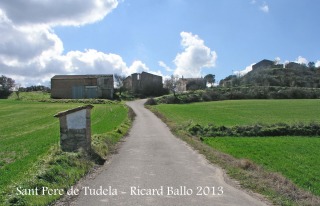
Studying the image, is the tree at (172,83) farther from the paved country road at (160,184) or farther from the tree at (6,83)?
the paved country road at (160,184)

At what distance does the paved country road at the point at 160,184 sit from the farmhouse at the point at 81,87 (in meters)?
72.2

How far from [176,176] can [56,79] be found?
270 ft

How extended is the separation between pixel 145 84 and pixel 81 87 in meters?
23.6

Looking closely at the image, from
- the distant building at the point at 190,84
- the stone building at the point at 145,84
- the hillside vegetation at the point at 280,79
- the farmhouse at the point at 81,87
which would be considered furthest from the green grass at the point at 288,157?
the distant building at the point at 190,84

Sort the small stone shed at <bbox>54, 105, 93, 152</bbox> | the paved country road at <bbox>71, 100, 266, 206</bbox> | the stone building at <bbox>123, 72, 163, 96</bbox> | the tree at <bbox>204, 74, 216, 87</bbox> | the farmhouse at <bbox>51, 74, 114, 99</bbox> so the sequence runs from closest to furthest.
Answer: the paved country road at <bbox>71, 100, 266, 206</bbox>, the small stone shed at <bbox>54, 105, 93, 152</bbox>, the farmhouse at <bbox>51, 74, 114, 99</bbox>, the stone building at <bbox>123, 72, 163, 96</bbox>, the tree at <bbox>204, 74, 216, 87</bbox>

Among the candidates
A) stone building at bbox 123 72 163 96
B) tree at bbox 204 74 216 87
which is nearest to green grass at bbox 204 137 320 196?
stone building at bbox 123 72 163 96

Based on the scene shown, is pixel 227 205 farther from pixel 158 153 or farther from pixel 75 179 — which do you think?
pixel 158 153

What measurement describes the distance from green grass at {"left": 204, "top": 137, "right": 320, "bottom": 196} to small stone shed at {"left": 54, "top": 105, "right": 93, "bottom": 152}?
880cm

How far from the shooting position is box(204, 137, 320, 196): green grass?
15.7 m

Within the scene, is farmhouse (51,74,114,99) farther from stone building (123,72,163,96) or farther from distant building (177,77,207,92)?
distant building (177,77,207,92)

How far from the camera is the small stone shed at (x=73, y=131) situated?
15930 millimetres

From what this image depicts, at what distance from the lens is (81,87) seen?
8975 cm

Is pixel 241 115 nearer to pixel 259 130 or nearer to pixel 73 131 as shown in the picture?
pixel 259 130

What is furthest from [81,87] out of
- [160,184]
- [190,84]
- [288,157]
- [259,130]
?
[160,184]
